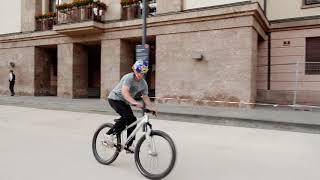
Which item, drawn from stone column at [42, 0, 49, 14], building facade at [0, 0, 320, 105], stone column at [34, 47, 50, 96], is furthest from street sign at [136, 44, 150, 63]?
stone column at [42, 0, 49, 14]

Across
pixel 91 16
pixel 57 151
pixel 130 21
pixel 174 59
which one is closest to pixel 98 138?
pixel 57 151

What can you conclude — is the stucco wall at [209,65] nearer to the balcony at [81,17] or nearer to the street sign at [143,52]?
the street sign at [143,52]

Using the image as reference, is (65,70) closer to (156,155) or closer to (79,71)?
(79,71)

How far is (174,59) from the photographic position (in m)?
16.3

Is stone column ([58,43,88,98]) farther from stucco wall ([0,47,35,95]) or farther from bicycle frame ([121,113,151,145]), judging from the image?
bicycle frame ([121,113,151,145])

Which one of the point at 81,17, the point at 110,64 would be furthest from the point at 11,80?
the point at 110,64

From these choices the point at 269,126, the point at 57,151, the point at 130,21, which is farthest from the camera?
the point at 130,21

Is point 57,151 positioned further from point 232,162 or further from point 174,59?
point 174,59

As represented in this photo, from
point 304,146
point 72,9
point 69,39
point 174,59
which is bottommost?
point 304,146

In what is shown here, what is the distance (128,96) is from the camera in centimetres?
508

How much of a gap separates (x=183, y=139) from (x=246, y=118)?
3280mm

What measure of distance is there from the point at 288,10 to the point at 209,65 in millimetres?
5002

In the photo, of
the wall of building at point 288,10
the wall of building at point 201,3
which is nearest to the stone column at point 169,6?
the wall of building at point 201,3

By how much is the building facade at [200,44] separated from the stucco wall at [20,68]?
79.5 inches
